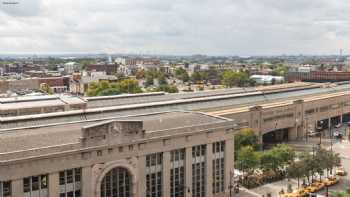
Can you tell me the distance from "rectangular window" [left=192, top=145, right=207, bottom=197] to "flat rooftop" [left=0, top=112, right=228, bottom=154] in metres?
2.98

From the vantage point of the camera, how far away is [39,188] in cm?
4259

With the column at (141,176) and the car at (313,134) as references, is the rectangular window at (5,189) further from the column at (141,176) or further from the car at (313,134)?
the car at (313,134)

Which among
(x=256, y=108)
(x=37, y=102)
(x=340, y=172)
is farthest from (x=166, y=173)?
(x=37, y=102)

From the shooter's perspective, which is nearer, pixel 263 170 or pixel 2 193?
pixel 2 193

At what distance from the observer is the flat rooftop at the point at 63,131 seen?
43753 millimetres

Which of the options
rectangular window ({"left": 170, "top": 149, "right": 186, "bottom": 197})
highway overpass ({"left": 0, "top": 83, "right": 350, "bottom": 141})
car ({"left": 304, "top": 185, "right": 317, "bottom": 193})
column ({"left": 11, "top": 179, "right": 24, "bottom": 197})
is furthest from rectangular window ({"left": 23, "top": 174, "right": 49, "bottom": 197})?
car ({"left": 304, "top": 185, "right": 317, "bottom": 193})

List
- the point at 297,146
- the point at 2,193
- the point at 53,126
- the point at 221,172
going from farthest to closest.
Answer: the point at 297,146 < the point at 221,172 < the point at 53,126 < the point at 2,193

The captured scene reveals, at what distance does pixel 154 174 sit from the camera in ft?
165

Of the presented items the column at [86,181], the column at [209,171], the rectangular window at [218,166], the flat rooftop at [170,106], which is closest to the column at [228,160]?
the rectangular window at [218,166]

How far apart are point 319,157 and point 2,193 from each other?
40.7 meters

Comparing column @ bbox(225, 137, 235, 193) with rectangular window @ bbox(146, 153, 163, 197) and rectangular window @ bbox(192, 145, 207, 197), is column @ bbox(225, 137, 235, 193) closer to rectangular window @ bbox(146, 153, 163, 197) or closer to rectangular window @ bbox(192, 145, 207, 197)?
rectangular window @ bbox(192, 145, 207, 197)

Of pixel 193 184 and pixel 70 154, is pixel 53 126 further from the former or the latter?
pixel 193 184

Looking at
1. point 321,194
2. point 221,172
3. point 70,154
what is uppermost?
point 70,154

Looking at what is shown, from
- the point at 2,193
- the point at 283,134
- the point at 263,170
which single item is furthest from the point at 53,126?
the point at 283,134
